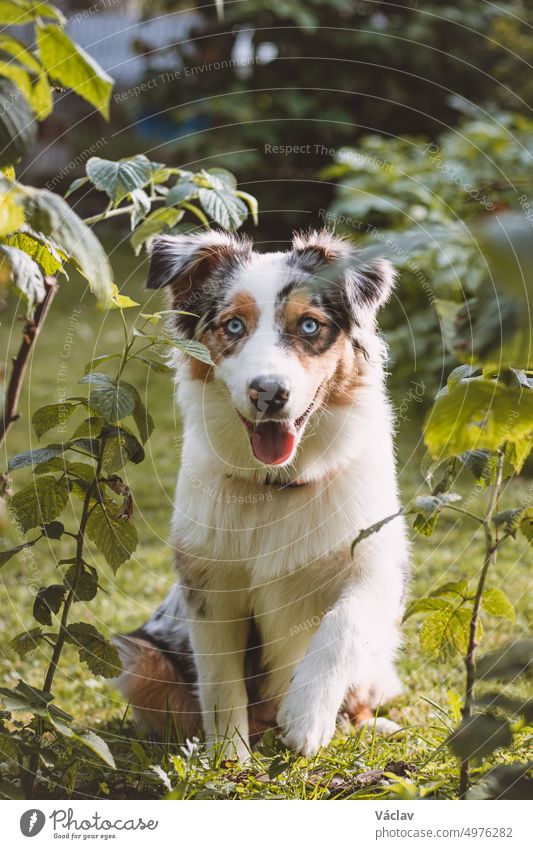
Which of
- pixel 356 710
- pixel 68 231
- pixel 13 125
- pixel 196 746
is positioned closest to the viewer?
pixel 68 231

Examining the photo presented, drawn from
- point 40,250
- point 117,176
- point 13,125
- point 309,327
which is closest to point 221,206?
point 117,176

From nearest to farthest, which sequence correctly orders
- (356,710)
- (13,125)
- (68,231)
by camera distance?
(68,231), (13,125), (356,710)

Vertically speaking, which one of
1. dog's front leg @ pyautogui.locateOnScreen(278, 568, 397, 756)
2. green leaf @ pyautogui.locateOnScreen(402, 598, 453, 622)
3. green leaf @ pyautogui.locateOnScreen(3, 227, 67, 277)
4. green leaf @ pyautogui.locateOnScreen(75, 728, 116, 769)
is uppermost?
green leaf @ pyautogui.locateOnScreen(3, 227, 67, 277)

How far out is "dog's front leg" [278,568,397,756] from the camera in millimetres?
2416

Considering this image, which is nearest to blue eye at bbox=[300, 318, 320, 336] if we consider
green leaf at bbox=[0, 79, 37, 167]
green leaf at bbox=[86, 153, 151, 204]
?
green leaf at bbox=[86, 153, 151, 204]

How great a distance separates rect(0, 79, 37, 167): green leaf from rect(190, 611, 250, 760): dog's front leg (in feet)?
5.33

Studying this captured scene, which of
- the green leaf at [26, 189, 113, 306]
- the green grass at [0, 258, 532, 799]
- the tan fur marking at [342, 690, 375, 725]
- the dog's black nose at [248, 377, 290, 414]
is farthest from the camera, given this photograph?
the tan fur marking at [342, 690, 375, 725]

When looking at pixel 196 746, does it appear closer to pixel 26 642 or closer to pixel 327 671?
pixel 327 671

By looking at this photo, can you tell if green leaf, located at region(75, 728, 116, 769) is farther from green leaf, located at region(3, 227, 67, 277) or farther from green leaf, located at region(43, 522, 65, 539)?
green leaf, located at region(3, 227, 67, 277)

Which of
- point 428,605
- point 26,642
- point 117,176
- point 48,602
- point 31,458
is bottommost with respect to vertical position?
point 26,642

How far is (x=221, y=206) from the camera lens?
248 centimetres

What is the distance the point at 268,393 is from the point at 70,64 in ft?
3.40

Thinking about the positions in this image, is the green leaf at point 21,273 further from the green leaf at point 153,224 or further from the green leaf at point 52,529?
the green leaf at point 153,224

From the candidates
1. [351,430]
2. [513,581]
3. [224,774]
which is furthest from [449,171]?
[224,774]
